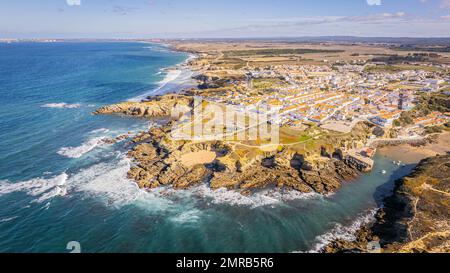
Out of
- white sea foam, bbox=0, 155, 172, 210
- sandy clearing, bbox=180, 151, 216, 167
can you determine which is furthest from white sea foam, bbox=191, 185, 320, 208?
sandy clearing, bbox=180, 151, 216, 167

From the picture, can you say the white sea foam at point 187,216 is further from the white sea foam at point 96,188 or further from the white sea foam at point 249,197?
the white sea foam at point 249,197

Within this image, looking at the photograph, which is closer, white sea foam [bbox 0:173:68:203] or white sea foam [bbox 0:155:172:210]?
white sea foam [bbox 0:155:172:210]

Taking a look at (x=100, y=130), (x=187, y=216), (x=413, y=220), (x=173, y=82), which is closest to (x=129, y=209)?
(x=187, y=216)

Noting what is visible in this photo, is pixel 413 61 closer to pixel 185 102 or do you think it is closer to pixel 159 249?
pixel 185 102

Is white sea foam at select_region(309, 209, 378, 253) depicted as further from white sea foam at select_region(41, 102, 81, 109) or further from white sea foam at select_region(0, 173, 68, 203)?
white sea foam at select_region(41, 102, 81, 109)

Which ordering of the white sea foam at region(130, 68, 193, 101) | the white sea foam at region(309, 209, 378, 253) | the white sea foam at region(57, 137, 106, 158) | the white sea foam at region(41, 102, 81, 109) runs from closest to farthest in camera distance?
the white sea foam at region(309, 209, 378, 253) → the white sea foam at region(57, 137, 106, 158) → the white sea foam at region(41, 102, 81, 109) → the white sea foam at region(130, 68, 193, 101)

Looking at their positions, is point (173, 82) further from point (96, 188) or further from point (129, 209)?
point (129, 209)
